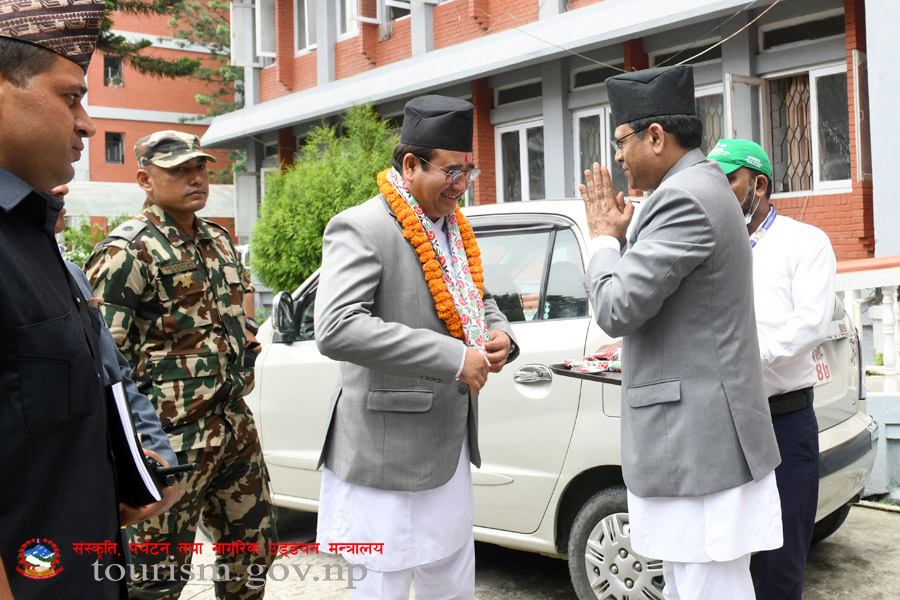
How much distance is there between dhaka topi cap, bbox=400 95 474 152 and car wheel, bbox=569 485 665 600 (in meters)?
1.87

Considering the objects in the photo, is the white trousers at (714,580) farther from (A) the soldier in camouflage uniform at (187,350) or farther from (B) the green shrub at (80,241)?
(B) the green shrub at (80,241)

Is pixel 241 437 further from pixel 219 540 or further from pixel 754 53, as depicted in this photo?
pixel 754 53

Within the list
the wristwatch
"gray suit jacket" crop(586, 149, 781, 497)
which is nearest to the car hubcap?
"gray suit jacket" crop(586, 149, 781, 497)

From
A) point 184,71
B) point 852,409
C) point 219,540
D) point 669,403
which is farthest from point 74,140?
point 184,71

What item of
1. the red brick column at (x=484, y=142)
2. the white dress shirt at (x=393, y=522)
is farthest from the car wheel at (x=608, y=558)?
the red brick column at (x=484, y=142)

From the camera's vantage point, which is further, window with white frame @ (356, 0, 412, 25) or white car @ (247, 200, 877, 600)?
window with white frame @ (356, 0, 412, 25)

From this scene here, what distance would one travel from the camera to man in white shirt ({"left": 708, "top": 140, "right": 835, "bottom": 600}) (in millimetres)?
3318

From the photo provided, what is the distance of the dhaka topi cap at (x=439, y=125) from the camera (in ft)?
9.39

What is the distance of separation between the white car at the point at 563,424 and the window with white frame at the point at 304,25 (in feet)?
51.2

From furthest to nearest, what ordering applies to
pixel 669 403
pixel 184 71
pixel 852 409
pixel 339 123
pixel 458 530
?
pixel 184 71 → pixel 339 123 → pixel 852 409 → pixel 458 530 → pixel 669 403

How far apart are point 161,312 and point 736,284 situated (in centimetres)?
221

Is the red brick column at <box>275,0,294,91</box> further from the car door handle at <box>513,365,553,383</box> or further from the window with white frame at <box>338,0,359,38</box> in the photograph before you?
the car door handle at <box>513,365,553,383</box>

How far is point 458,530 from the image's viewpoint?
9.48 feet

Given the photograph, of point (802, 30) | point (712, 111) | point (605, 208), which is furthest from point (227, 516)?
point (712, 111)
